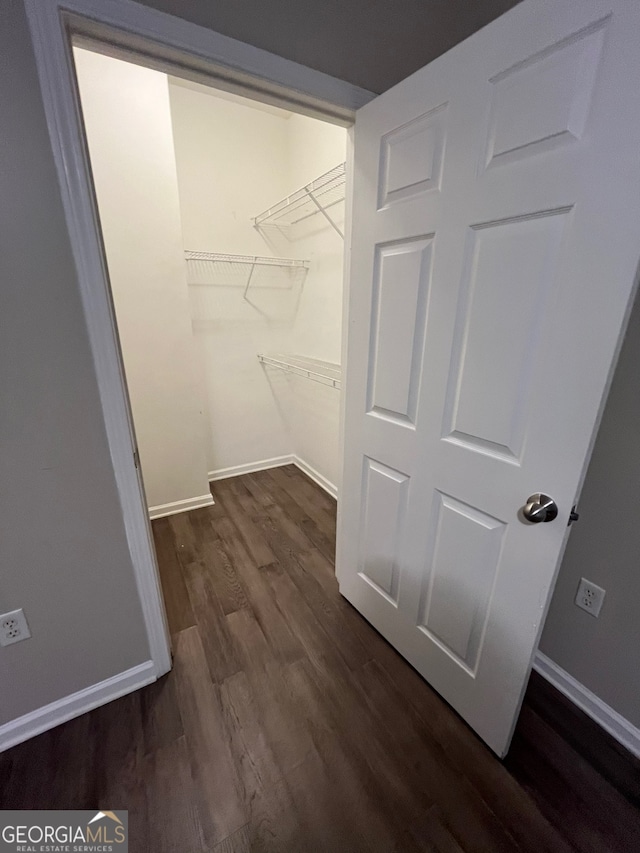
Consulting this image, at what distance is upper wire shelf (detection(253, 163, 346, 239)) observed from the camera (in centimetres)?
202

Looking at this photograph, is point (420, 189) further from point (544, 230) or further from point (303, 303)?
point (303, 303)

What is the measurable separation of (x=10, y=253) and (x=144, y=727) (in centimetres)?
152

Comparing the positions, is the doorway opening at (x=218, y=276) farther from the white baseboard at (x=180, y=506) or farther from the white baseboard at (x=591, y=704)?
the white baseboard at (x=591, y=704)

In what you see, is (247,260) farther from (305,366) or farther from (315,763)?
(315,763)

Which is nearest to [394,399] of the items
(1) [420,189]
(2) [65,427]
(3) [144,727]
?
(1) [420,189]

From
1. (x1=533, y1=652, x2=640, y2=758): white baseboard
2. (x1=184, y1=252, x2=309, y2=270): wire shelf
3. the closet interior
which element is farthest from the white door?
(x1=184, y1=252, x2=309, y2=270): wire shelf

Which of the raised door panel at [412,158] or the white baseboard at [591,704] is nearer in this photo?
the raised door panel at [412,158]

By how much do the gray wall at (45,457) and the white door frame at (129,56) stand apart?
27 mm

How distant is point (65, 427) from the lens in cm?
103

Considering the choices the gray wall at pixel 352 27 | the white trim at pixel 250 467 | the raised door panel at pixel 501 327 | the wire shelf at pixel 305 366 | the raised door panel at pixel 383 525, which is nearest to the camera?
the raised door panel at pixel 501 327

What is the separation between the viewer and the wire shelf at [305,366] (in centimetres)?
241

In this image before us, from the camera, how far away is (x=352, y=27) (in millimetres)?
1089

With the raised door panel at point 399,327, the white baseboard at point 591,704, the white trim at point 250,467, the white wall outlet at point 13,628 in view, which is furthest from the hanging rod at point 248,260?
the white baseboard at point 591,704

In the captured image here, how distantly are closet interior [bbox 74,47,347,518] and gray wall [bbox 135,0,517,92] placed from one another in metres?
0.70
